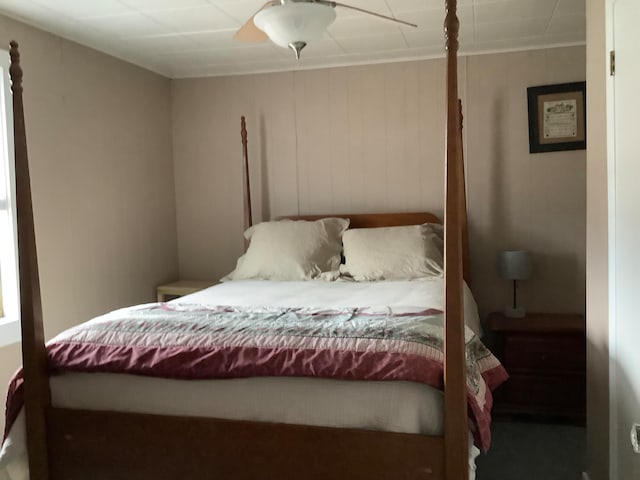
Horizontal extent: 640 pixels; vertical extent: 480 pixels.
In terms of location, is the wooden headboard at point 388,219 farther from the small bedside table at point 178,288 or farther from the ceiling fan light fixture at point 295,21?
the ceiling fan light fixture at point 295,21

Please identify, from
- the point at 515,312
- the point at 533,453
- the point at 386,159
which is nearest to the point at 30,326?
the point at 533,453

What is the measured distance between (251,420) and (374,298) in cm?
110

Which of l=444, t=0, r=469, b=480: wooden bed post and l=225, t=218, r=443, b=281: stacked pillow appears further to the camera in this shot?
l=225, t=218, r=443, b=281: stacked pillow

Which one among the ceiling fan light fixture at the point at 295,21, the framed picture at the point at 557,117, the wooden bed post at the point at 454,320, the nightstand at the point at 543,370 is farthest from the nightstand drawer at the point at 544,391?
the ceiling fan light fixture at the point at 295,21

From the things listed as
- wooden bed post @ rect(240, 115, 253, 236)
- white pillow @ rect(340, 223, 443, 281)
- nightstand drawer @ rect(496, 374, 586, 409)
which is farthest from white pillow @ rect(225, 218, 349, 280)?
nightstand drawer @ rect(496, 374, 586, 409)

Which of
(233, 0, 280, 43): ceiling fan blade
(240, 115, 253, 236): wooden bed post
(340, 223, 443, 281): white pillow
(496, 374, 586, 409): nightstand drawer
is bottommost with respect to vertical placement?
(496, 374, 586, 409): nightstand drawer

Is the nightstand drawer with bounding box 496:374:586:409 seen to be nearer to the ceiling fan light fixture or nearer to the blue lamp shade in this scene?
the blue lamp shade

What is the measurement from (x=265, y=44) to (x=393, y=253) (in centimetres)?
143

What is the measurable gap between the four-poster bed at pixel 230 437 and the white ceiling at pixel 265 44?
1.06 m

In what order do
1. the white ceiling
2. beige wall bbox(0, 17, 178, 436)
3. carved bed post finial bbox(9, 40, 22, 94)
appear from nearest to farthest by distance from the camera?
carved bed post finial bbox(9, 40, 22, 94), the white ceiling, beige wall bbox(0, 17, 178, 436)

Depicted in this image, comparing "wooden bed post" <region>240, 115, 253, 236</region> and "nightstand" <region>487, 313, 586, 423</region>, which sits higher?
"wooden bed post" <region>240, 115, 253, 236</region>

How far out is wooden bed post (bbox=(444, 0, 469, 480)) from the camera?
159 centimetres

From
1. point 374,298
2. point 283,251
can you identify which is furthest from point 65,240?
point 374,298

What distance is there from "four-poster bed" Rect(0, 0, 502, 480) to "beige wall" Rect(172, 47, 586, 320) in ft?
6.11
